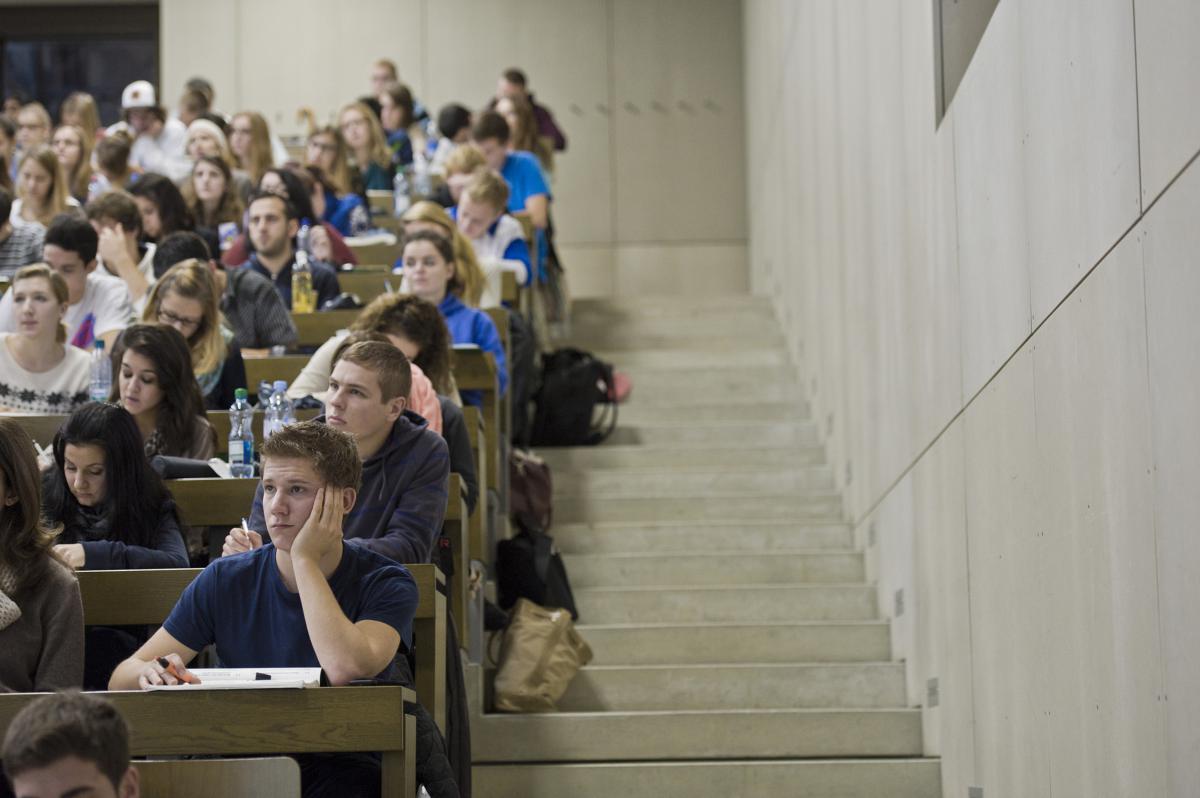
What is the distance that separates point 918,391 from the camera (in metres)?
4.48

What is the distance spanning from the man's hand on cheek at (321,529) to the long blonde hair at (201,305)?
6.62ft

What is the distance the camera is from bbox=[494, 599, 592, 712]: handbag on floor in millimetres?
4918

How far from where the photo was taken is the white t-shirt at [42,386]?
15.8ft

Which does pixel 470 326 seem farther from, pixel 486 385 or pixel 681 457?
→ pixel 681 457

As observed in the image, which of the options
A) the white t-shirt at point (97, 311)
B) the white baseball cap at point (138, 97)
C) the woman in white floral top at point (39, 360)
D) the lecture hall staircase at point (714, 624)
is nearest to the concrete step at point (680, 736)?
the lecture hall staircase at point (714, 624)

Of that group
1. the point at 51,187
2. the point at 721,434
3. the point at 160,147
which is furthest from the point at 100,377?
the point at 160,147

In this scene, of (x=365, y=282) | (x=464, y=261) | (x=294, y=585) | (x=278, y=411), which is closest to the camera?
(x=294, y=585)

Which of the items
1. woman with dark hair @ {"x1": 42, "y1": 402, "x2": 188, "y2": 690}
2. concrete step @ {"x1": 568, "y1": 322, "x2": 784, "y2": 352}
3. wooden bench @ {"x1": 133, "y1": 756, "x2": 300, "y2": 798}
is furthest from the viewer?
concrete step @ {"x1": 568, "y1": 322, "x2": 784, "y2": 352}

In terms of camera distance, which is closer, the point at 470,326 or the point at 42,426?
the point at 42,426

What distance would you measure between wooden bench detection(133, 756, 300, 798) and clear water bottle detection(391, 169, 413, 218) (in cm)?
665

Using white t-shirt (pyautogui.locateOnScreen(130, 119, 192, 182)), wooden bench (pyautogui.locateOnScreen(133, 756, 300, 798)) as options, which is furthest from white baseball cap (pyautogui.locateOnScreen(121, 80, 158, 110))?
wooden bench (pyautogui.locateOnScreen(133, 756, 300, 798))

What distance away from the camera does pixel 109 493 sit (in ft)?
12.5

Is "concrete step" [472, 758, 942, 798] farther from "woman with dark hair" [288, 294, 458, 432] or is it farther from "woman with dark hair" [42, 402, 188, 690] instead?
"woman with dark hair" [42, 402, 188, 690]

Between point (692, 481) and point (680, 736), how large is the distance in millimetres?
2147
